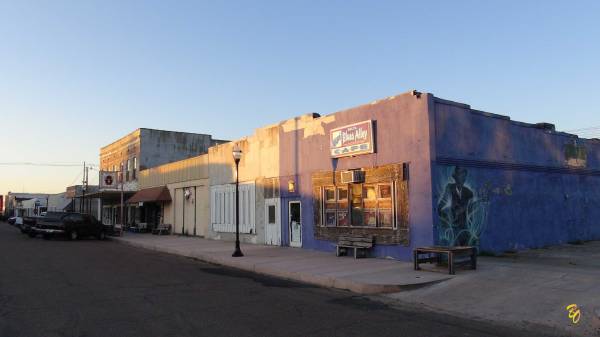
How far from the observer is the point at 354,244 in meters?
16.4

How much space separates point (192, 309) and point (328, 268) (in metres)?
5.91

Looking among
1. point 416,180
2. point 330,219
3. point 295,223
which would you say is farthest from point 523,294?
point 295,223

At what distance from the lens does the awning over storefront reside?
3338cm

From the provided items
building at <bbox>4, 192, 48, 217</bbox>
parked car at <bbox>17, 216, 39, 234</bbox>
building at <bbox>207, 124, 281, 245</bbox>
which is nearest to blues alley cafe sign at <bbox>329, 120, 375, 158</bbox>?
building at <bbox>207, 124, 281, 245</bbox>

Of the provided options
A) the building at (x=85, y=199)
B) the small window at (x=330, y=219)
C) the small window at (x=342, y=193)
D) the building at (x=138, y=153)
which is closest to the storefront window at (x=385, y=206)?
the small window at (x=342, y=193)

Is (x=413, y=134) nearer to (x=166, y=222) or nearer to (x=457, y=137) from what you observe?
(x=457, y=137)

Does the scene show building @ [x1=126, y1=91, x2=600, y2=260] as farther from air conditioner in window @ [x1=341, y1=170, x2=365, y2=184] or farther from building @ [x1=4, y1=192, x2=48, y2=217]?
building @ [x1=4, y1=192, x2=48, y2=217]

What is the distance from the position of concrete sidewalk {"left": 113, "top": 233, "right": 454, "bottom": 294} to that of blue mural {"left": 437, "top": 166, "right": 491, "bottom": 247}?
1789mm

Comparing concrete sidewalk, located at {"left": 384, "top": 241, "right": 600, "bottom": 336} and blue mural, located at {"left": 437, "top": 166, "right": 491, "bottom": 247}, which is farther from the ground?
blue mural, located at {"left": 437, "top": 166, "right": 491, "bottom": 247}

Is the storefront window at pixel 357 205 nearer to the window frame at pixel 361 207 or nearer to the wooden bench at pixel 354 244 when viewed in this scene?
the window frame at pixel 361 207

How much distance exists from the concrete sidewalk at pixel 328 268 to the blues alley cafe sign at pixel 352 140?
12.7ft

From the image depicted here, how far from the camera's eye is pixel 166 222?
112ft

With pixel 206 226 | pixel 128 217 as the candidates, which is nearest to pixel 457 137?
pixel 206 226

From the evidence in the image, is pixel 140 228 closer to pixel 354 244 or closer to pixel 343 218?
pixel 343 218
